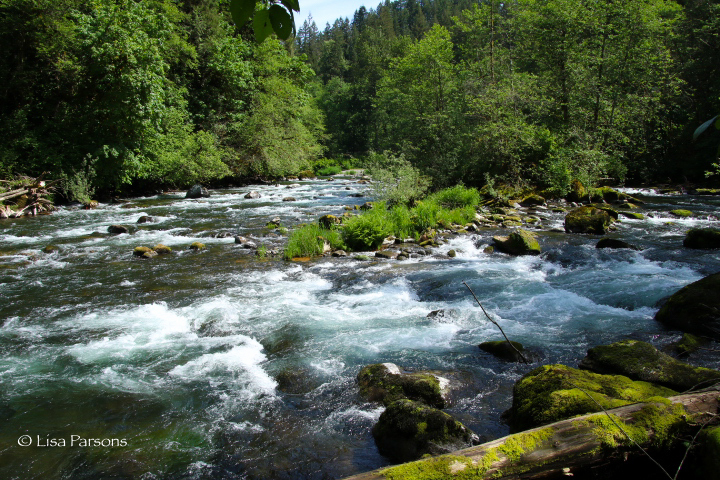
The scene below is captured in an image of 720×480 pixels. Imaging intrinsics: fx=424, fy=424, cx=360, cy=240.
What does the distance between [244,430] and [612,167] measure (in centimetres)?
2258

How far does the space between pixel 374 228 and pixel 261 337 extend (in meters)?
6.01

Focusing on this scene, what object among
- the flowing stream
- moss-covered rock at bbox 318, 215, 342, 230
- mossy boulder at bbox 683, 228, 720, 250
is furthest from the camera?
moss-covered rock at bbox 318, 215, 342, 230

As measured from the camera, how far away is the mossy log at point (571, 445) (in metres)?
2.30

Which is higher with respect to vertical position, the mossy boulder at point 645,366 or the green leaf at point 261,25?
the green leaf at point 261,25

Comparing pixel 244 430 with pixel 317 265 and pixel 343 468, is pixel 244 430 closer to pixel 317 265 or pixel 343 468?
pixel 343 468

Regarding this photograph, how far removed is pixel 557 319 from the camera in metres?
6.91

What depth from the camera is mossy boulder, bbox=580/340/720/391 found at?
413 cm

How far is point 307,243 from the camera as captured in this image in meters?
11.5

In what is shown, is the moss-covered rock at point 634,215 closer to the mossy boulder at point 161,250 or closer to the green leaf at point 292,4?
the mossy boulder at point 161,250

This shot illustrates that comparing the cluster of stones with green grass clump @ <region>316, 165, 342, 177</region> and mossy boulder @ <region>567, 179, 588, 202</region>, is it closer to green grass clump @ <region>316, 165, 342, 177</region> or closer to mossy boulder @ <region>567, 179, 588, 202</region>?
mossy boulder @ <region>567, 179, 588, 202</region>

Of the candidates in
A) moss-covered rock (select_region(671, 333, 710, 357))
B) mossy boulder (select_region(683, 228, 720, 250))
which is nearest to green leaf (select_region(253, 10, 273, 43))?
moss-covered rock (select_region(671, 333, 710, 357))

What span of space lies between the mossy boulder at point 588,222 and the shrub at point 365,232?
18.4ft

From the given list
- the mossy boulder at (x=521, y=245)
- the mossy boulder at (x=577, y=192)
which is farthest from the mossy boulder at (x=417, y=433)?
the mossy boulder at (x=577, y=192)

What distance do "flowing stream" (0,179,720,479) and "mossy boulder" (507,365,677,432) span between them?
45 cm
